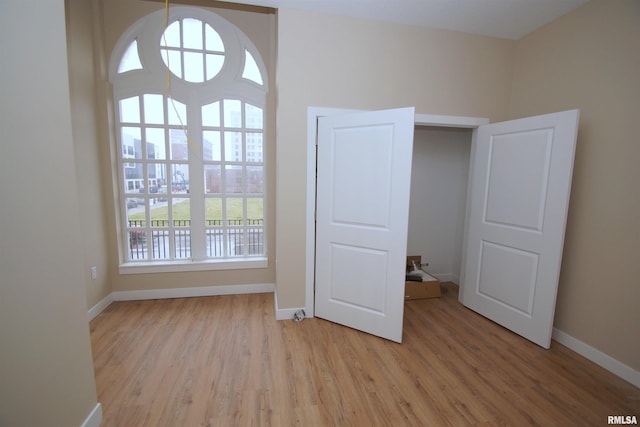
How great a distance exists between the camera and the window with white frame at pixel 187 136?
9.30 feet

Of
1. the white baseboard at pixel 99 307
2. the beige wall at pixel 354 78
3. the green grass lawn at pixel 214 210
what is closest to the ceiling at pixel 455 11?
the beige wall at pixel 354 78

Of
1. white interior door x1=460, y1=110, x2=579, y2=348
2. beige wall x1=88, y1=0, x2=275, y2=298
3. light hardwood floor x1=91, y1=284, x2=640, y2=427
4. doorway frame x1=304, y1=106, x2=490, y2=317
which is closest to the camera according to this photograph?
light hardwood floor x1=91, y1=284, x2=640, y2=427

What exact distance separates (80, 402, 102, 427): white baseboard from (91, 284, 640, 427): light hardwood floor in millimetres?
50

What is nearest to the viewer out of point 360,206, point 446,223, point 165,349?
point 165,349

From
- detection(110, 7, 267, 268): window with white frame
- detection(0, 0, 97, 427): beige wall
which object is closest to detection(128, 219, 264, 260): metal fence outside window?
detection(110, 7, 267, 268): window with white frame

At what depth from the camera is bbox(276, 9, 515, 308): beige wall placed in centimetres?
242

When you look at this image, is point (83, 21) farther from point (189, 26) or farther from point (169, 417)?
point (169, 417)

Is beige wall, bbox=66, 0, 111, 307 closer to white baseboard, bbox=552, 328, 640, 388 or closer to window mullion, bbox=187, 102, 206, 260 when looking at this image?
window mullion, bbox=187, 102, 206, 260

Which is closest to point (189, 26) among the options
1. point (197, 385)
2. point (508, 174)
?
point (197, 385)

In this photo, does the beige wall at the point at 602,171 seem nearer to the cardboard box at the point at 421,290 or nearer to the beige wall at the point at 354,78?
the beige wall at the point at 354,78

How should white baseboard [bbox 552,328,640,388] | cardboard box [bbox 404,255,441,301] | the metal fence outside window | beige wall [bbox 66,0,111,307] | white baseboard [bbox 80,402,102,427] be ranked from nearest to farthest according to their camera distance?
1. white baseboard [bbox 80,402,102,427]
2. white baseboard [bbox 552,328,640,388]
3. beige wall [bbox 66,0,111,307]
4. the metal fence outside window
5. cardboard box [bbox 404,255,441,301]

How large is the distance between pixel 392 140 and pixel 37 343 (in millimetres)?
2404

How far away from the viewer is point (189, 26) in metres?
2.89

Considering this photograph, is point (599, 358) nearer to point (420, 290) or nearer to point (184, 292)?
point (420, 290)
